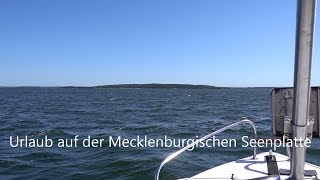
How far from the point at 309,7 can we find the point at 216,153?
1078cm

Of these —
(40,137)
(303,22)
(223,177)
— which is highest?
(303,22)

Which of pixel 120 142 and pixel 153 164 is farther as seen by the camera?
pixel 120 142

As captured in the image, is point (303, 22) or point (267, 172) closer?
point (303, 22)

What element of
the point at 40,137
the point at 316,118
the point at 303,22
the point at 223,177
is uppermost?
the point at 303,22

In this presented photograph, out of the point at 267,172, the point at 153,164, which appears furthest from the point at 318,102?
the point at 153,164

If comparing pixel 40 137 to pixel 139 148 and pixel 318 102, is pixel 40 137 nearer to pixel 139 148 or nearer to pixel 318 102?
pixel 139 148

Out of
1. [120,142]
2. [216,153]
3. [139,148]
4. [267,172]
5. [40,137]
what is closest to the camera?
[267,172]

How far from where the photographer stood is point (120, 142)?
50.2ft

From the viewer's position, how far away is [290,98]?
346 cm

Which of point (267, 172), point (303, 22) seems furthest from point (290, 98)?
point (267, 172)

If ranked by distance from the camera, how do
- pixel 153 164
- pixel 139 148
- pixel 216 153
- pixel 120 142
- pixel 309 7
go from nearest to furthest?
1. pixel 309 7
2. pixel 153 164
3. pixel 216 153
4. pixel 139 148
5. pixel 120 142

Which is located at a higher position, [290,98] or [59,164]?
[290,98]

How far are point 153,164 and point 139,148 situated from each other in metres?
2.56

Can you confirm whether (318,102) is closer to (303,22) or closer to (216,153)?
(303,22)
